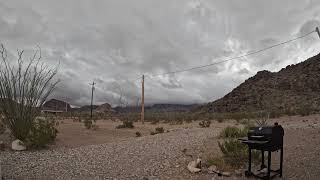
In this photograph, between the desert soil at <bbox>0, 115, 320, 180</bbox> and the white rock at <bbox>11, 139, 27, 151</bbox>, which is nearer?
the desert soil at <bbox>0, 115, 320, 180</bbox>

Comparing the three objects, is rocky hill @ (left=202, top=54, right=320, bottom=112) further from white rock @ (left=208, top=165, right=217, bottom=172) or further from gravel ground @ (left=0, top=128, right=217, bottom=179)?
white rock @ (left=208, top=165, right=217, bottom=172)

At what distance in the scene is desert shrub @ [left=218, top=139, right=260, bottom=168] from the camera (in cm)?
973

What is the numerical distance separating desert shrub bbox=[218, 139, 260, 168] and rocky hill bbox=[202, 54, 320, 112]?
4033cm

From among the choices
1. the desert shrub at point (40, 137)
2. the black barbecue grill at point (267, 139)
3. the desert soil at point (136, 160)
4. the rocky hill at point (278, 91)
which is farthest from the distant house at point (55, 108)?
the black barbecue grill at point (267, 139)

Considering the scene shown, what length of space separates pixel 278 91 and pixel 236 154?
54.1 m

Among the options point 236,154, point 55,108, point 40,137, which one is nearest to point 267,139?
point 236,154

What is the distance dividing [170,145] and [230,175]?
4.12 meters

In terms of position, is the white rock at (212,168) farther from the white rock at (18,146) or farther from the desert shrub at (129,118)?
the desert shrub at (129,118)

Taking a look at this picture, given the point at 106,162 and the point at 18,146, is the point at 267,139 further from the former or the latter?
the point at 18,146

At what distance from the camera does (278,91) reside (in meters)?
61.0

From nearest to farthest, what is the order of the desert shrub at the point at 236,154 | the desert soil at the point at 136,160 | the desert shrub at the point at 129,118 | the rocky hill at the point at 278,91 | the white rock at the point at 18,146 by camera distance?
1. the desert soil at the point at 136,160
2. the desert shrub at the point at 236,154
3. the white rock at the point at 18,146
4. the desert shrub at the point at 129,118
5. the rocky hill at the point at 278,91

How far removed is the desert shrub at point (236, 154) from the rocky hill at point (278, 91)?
132 feet

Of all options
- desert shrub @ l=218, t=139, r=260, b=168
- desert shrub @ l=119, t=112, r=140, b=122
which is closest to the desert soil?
desert shrub @ l=218, t=139, r=260, b=168

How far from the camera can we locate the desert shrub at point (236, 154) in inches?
383
